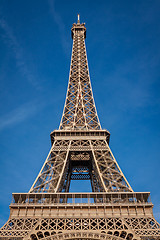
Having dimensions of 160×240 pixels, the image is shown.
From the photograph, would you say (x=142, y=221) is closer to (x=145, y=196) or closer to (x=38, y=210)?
(x=145, y=196)

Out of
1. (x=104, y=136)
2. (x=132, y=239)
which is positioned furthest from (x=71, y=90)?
(x=132, y=239)

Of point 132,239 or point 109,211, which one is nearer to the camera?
point 132,239

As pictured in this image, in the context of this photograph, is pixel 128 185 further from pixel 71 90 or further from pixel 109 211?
pixel 71 90

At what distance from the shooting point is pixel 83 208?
75.2ft

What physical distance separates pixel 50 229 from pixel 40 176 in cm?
627

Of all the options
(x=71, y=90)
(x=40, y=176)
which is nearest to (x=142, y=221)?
(x=40, y=176)

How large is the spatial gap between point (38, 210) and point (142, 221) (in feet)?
30.6

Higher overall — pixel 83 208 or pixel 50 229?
pixel 83 208

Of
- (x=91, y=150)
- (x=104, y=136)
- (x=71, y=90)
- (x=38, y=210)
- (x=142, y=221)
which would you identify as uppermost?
(x=71, y=90)

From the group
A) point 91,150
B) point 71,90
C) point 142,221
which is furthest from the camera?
point 71,90

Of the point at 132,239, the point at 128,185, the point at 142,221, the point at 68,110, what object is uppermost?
the point at 68,110

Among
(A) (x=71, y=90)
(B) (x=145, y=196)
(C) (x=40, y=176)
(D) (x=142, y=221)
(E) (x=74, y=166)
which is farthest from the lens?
(A) (x=71, y=90)

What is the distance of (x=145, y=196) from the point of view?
944 inches

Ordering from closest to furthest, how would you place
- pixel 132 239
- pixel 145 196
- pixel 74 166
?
1. pixel 132 239
2. pixel 145 196
3. pixel 74 166
